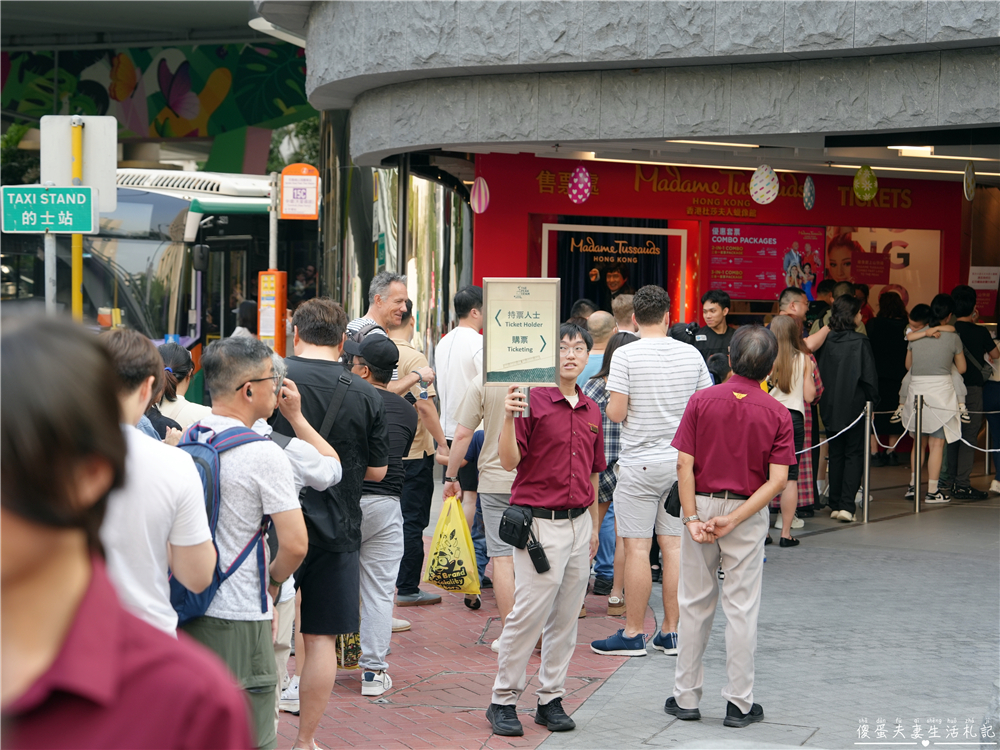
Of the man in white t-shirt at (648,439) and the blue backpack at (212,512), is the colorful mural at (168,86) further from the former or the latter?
the blue backpack at (212,512)

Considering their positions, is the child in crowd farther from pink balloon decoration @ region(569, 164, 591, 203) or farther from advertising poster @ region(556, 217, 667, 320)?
pink balloon decoration @ region(569, 164, 591, 203)

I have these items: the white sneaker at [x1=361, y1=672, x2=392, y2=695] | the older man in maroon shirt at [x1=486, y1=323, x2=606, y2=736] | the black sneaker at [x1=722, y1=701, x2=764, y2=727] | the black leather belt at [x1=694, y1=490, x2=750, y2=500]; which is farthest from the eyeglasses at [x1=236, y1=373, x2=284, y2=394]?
the black sneaker at [x1=722, y1=701, x2=764, y2=727]

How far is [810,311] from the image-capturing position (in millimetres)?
12062

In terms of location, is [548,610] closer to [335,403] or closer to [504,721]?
[504,721]

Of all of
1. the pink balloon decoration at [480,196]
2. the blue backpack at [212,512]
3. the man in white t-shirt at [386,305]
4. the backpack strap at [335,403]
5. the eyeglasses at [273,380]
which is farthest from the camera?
the pink balloon decoration at [480,196]

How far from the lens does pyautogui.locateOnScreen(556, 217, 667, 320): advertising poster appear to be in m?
13.3

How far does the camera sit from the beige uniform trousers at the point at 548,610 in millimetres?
5195

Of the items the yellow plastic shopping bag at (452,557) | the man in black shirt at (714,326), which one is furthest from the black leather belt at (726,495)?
the man in black shirt at (714,326)

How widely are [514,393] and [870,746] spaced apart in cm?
228

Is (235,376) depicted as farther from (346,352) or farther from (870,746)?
(870,746)

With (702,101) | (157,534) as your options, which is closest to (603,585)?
(702,101)

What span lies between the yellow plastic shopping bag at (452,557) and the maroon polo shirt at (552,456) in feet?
3.68

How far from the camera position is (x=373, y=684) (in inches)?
225

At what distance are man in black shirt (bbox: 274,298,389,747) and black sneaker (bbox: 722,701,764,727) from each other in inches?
74.8
